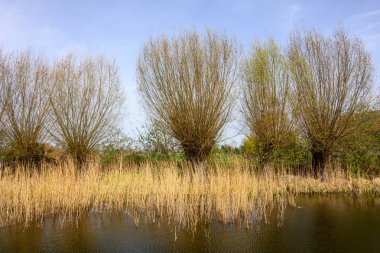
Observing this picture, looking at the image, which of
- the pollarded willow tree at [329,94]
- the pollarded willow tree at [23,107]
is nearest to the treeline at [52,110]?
the pollarded willow tree at [23,107]

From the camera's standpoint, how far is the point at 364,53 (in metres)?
13.7

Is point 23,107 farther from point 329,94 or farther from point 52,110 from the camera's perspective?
point 329,94

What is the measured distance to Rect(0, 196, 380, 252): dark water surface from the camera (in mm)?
5922

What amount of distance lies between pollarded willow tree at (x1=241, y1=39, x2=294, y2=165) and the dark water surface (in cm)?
620

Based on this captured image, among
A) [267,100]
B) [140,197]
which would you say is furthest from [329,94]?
[140,197]

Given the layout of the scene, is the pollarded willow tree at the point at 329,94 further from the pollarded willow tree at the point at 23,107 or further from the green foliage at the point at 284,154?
the pollarded willow tree at the point at 23,107

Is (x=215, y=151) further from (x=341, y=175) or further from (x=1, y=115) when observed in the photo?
(x=1, y=115)

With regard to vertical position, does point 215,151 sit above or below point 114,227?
above

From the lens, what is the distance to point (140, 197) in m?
9.52

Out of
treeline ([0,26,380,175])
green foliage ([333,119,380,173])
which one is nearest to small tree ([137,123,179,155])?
treeline ([0,26,380,175])

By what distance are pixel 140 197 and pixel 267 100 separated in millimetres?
7398

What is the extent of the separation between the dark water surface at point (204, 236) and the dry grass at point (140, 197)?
56cm

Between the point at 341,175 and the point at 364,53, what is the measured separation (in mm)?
5052


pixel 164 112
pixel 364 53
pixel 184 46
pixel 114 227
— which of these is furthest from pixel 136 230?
pixel 364 53
